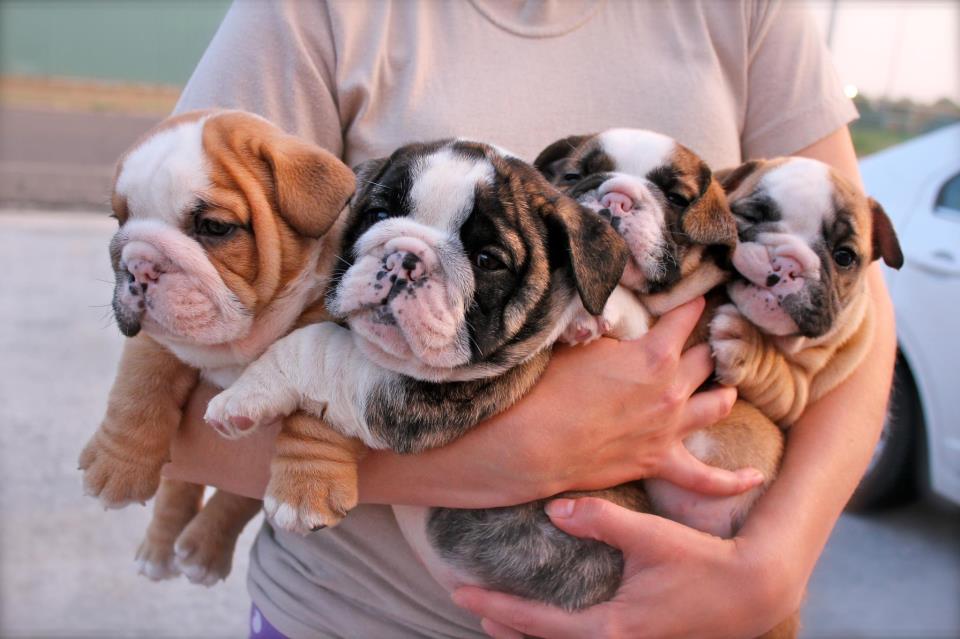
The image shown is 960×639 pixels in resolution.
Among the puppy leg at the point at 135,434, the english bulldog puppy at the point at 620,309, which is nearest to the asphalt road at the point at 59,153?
the puppy leg at the point at 135,434

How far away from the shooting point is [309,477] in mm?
2025

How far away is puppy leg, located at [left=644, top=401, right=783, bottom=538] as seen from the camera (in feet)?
7.97

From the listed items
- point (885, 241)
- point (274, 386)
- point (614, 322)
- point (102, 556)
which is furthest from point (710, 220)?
point (102, 556)

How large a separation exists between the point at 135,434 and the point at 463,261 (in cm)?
95

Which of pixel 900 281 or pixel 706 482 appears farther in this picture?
pixel 900 281

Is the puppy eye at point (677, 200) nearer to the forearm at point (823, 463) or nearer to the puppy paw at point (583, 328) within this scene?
the puppy paw at point (583, 328)

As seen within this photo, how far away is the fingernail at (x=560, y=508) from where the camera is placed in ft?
7.30

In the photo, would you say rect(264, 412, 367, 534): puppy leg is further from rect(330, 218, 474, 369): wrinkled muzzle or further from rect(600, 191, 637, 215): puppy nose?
rect(600, 191, 637, 215): puppy nose

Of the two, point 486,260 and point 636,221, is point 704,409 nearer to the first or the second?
point 636,221

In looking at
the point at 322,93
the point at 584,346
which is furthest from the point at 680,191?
the point at 322,93

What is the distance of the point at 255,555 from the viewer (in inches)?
103

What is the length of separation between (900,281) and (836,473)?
385cm

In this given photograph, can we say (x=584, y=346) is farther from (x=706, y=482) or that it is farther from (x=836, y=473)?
(x=836, y=473)

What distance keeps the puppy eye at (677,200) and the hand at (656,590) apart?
88 cm
